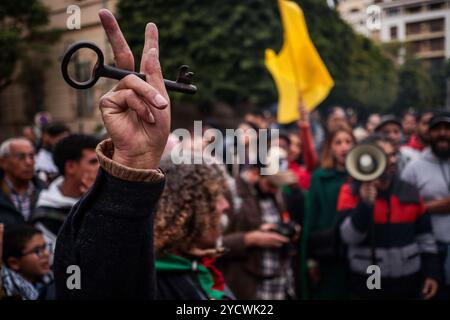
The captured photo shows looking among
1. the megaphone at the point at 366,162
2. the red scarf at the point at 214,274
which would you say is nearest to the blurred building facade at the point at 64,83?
the red scarf at the point at 214,274

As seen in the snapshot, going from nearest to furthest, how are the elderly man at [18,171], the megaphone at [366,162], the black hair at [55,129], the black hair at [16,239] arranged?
1. the black hair at [16,239]
2. the megaphone at [366,162]
3. the elderly man at [18,171]
4. the black hair at [55,129]

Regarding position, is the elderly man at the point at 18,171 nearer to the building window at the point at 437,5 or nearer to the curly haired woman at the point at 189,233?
the curly haired woman at the point at 189,233

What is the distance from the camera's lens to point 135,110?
945 millimetres

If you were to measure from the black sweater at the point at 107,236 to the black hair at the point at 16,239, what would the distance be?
47.6 inches

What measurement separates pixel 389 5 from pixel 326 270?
5.53ft

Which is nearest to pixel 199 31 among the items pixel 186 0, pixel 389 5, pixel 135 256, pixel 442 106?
pixel 186 0

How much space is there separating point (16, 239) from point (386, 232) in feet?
6.26

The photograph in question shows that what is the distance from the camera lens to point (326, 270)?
333cm

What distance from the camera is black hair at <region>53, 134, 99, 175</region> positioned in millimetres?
2826

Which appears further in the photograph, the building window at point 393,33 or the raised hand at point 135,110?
the building window at point 393,33

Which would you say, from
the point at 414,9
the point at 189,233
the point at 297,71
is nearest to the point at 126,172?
the point at 189,233

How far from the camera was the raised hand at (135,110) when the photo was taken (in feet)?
3.07

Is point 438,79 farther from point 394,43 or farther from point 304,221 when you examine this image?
point 304,221

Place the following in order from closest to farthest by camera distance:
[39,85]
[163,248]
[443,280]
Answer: [163,248] < [39,85] < [443,280]
